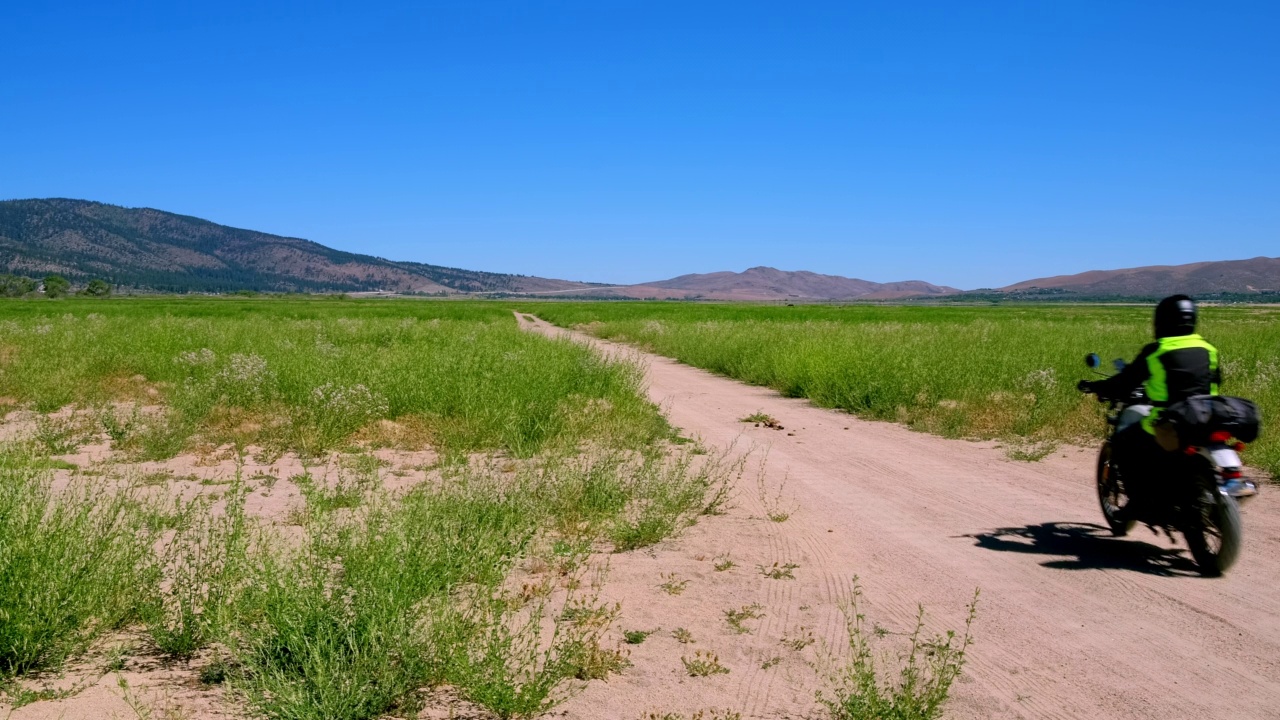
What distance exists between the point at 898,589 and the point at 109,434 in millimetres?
8854

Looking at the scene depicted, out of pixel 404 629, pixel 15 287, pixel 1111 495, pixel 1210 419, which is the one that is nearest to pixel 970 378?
pixel 1111 495

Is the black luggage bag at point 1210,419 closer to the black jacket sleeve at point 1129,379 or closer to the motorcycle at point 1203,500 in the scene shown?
the motorcycle at point 1203,500

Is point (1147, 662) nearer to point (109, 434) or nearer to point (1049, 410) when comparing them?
point (1049, 410)

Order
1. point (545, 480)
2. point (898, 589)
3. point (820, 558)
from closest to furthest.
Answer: point (898, 589)
point (820, 558)
point (545, 480)

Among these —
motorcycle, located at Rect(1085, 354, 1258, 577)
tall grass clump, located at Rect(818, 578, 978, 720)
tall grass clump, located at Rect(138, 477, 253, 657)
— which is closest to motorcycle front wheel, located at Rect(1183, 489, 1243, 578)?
motorcycle, located at Rect(1085, 354, 1258, 577)

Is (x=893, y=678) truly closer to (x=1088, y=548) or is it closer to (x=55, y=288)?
(x=1088, y=548)

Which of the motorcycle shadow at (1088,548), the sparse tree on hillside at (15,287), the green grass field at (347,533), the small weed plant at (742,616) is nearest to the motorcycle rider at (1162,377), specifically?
the motorcycle shadow at (1088,548)

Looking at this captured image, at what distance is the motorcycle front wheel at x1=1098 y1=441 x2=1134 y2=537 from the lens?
6328 mm

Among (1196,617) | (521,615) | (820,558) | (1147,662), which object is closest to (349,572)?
(521,615)

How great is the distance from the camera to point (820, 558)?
5840 millimetres

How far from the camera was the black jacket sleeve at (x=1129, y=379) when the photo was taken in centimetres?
586

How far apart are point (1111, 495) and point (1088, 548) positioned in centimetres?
70

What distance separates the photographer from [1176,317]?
18.7 ft

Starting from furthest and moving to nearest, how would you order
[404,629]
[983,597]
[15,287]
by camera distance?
[15,287]
[983,597]
[404,629]
